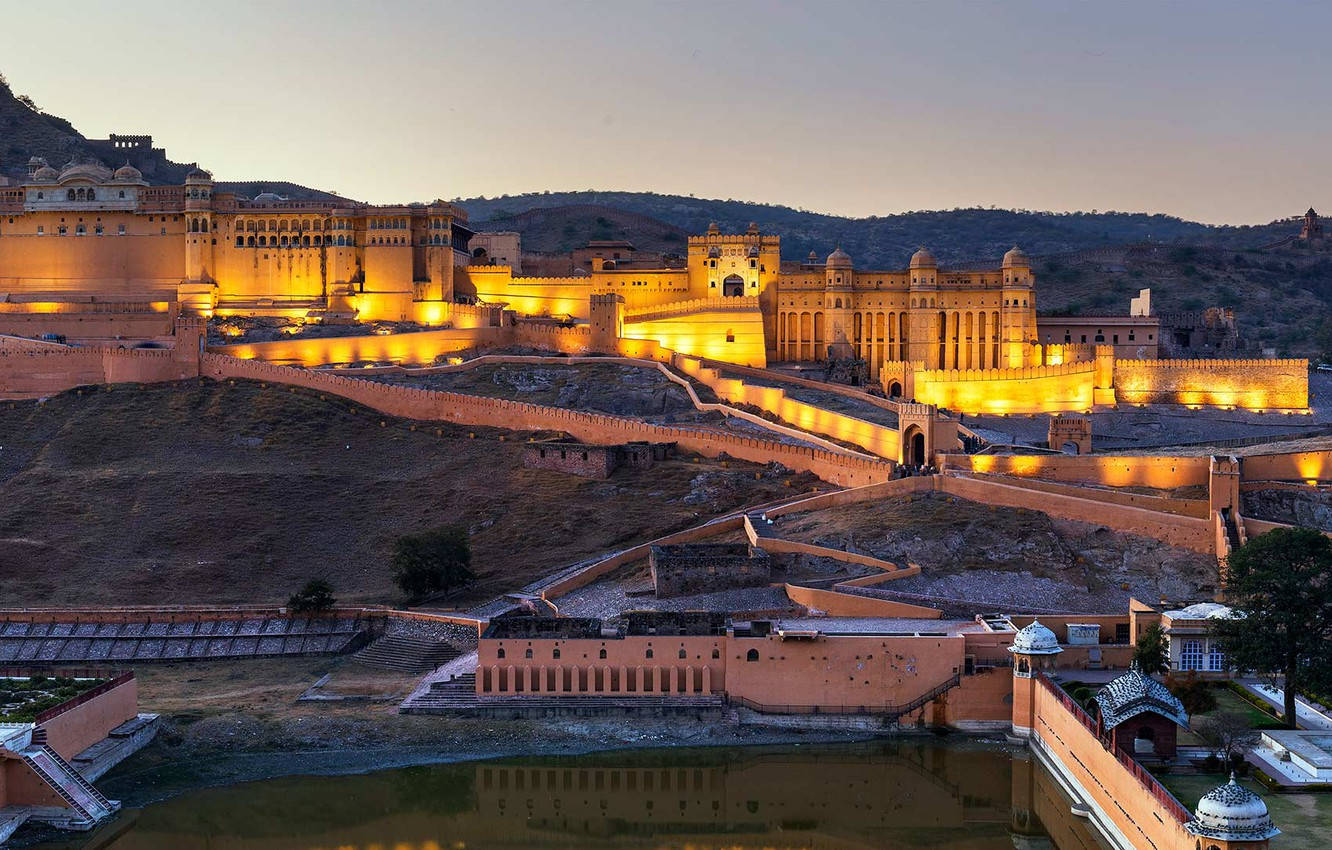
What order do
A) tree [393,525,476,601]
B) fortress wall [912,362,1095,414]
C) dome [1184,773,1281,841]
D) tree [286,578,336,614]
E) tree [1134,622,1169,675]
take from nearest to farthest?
1. dome [1184,773,1281,841]
2. tree [1134,622,1169,675]
3. tree [286,578,336,614]
4. tree [393,525,476,601]
5. fortress wall [912,362,1095,414]

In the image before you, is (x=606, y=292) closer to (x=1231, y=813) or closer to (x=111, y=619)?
(x=111, y=619)

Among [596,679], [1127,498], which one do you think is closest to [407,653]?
[596,679]

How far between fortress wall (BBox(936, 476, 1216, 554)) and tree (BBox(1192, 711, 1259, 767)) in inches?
395

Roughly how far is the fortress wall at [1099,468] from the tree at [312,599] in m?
17.5

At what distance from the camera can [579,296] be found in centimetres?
7388

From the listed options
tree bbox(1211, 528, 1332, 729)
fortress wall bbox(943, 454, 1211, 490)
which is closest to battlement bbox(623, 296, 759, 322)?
fortress wall bbox(943, 454, 1211, 490)

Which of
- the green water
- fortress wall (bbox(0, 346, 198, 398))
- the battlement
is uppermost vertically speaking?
the battlement

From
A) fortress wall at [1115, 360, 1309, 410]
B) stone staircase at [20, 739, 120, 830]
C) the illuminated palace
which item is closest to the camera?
stone staircase at [20, 739, 120, 830]

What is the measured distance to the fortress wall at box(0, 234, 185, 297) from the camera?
75.5 meters

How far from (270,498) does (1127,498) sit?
2619 centimetres

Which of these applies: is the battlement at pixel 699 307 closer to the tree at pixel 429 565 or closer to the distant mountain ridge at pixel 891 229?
the tree at pixel 429 565

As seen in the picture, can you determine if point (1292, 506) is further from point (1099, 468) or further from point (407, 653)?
point (407, 653)

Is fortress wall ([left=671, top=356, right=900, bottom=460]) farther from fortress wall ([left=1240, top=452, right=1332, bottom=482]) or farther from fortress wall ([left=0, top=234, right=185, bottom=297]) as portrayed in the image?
fortress wall ([left=0, top=234, right=185, bottom=297])

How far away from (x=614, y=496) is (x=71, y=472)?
18168mm
